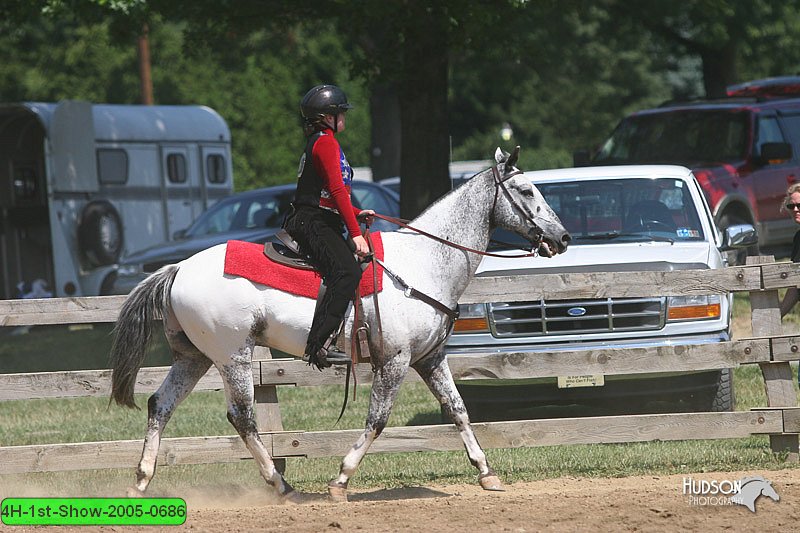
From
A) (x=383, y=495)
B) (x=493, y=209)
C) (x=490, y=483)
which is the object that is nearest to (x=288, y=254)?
(x=493, y=209)

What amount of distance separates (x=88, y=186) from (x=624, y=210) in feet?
39.9

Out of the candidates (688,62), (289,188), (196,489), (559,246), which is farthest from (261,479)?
(688,62)

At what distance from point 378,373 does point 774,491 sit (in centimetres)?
246

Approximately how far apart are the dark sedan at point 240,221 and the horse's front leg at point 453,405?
8.26 metres

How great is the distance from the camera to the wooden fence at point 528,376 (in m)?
8.74

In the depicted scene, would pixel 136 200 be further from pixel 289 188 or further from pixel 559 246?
pixel 559 246

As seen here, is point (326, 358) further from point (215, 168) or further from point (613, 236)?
point (215, 168)

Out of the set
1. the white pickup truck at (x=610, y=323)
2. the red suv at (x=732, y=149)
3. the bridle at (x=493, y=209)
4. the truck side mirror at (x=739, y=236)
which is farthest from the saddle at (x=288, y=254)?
the red suv at (x=732, y=149)

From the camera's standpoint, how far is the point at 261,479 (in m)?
9.02

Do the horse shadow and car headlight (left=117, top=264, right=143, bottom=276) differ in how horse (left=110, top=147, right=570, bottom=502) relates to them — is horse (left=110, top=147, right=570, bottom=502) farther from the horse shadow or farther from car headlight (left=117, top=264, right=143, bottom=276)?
car headlight (left=117, top=264, right=143, bottom=276)

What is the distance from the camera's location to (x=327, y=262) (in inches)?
299

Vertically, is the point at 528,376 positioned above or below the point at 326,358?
below

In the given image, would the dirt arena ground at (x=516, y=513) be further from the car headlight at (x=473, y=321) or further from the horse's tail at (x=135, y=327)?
the car headlight at (x=473, y=321)

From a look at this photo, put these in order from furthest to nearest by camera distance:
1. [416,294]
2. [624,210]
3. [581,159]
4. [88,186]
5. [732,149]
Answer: [88,186] → [581,159] → [732,149] → [624,210] → [416,294]
